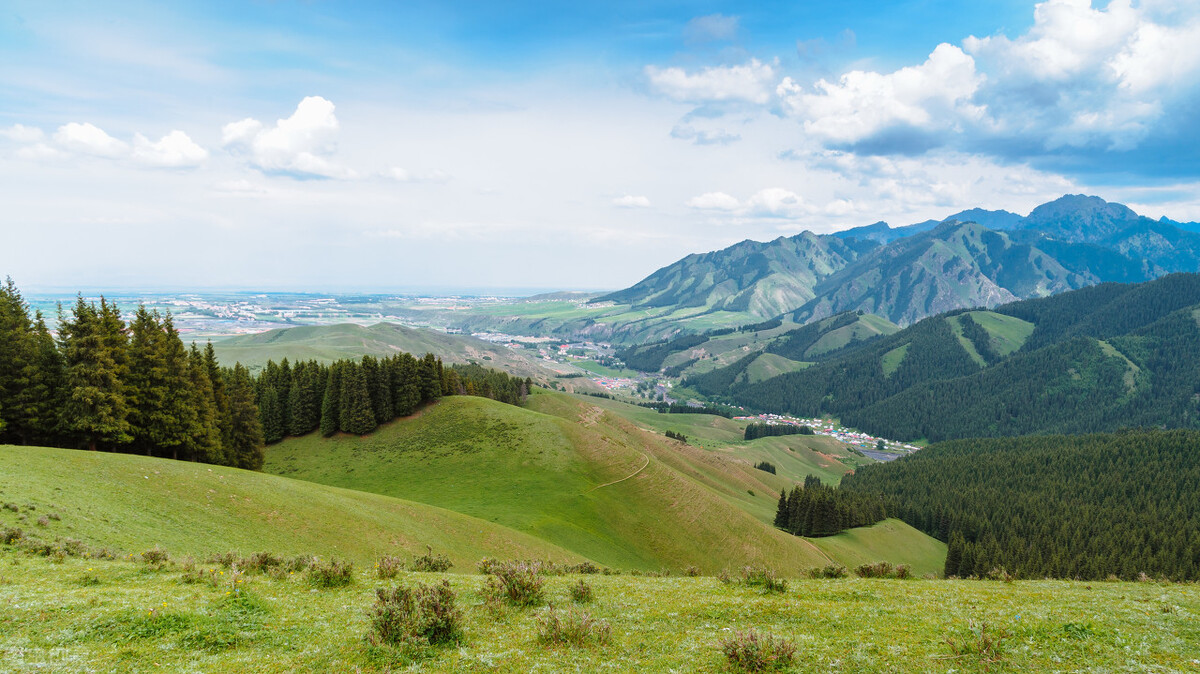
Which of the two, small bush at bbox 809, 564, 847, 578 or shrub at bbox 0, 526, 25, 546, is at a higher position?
shrub at bbox 0, 526, 25, 546

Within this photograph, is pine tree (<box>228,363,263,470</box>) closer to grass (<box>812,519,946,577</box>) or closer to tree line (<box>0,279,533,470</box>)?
tree line (<box>0,279,533,470</box>)

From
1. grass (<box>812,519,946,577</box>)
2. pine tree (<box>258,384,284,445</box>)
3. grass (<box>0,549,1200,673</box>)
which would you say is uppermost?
grass (<box>0,549,1200,673</box>)

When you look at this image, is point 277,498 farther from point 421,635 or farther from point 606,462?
point 606,462

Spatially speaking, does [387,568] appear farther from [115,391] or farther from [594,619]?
[115,391]

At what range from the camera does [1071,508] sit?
15025cm

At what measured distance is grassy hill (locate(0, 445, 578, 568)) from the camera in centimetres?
3095

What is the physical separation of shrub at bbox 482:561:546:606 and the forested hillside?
4908 inches

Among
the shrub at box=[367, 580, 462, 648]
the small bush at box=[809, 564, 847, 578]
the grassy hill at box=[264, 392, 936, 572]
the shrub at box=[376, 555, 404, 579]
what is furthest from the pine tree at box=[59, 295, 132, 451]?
the small bush at box=[809, 564, 847, 578]

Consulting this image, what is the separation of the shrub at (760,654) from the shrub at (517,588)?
894 centimetres

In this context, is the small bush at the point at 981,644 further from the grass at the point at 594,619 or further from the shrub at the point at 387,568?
the shrub at the point at 387,568

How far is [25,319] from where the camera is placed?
5209 cm

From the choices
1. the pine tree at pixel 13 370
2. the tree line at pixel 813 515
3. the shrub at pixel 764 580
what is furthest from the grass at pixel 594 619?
the tree line at pixel 813 515

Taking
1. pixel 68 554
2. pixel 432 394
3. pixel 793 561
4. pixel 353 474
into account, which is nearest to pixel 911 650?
pixel 68 554

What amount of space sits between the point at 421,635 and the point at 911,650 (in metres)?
15.1
